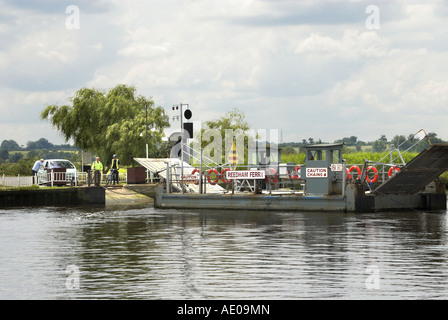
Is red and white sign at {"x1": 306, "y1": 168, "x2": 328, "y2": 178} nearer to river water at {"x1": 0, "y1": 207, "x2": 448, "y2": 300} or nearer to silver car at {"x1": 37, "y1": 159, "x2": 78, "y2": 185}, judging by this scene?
river water at {"x1": 0, "y1": 207, "x2": 448, "y2": 300}

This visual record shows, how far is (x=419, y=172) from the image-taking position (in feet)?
109

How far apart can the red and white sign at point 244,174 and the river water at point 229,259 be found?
252 inches

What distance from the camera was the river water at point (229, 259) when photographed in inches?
508

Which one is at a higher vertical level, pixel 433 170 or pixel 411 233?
pixel 433 170

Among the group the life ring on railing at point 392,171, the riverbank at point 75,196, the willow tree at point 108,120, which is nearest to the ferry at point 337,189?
the life ring on railing at point 392,171

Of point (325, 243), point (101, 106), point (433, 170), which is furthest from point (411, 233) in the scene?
point (101, 106)

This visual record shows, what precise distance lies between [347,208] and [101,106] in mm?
41690

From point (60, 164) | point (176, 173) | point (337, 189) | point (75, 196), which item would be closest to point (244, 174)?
point (337, 189)

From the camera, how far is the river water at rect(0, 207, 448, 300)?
12.9m

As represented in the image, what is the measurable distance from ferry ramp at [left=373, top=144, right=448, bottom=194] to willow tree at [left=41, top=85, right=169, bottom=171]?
34.8 meters

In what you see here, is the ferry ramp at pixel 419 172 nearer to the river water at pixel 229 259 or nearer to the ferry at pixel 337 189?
the ferry at pixel 337 189

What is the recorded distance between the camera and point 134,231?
998 inches

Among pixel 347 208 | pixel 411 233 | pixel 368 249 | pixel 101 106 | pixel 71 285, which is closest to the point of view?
pixel 71 285

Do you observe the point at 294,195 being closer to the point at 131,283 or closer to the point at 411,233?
the point at 411,233
